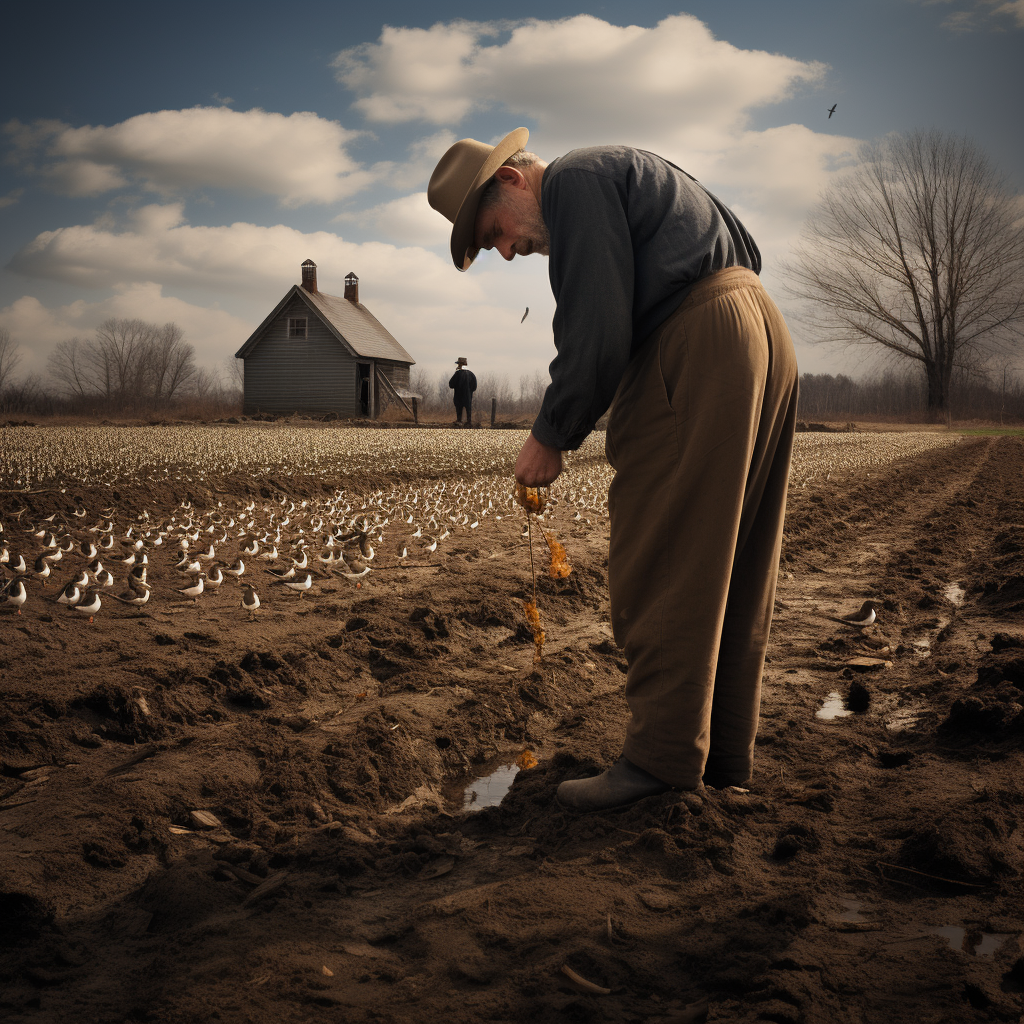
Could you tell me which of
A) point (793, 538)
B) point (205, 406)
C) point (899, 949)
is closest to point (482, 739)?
point (899, 949)

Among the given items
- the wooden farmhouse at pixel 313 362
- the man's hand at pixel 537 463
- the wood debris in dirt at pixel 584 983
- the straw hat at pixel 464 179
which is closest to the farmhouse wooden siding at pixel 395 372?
the wooden farmhouse at pixel 313 362

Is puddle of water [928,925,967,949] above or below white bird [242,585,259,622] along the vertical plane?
below

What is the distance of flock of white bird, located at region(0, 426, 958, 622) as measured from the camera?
561 centimetres

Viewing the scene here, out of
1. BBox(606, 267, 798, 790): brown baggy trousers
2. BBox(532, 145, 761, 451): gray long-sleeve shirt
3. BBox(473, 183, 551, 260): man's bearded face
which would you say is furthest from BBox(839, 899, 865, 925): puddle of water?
BBox(473, 183, 551, 260): man's bearded face

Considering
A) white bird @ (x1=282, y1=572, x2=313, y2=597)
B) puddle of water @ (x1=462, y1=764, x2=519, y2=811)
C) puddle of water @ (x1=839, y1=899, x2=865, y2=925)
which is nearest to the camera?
puddle of water @ (x1=839, y1=899, x2=865, y2=925)

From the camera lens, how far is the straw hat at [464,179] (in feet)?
8.63

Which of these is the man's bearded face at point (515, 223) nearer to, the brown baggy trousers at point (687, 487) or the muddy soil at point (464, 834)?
the brown baggy trousers at point (687, 487)

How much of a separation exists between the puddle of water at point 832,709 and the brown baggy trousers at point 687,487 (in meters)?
1.41

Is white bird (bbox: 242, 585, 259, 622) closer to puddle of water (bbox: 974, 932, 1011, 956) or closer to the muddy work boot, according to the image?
the muddy work boot

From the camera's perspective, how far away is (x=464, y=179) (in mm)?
2713

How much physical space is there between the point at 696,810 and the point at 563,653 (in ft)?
6.73

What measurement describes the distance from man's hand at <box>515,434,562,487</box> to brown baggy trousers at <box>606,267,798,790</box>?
230 mm

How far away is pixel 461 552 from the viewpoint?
705 centimetres

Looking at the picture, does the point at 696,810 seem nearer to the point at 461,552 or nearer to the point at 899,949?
the point at 899,949
